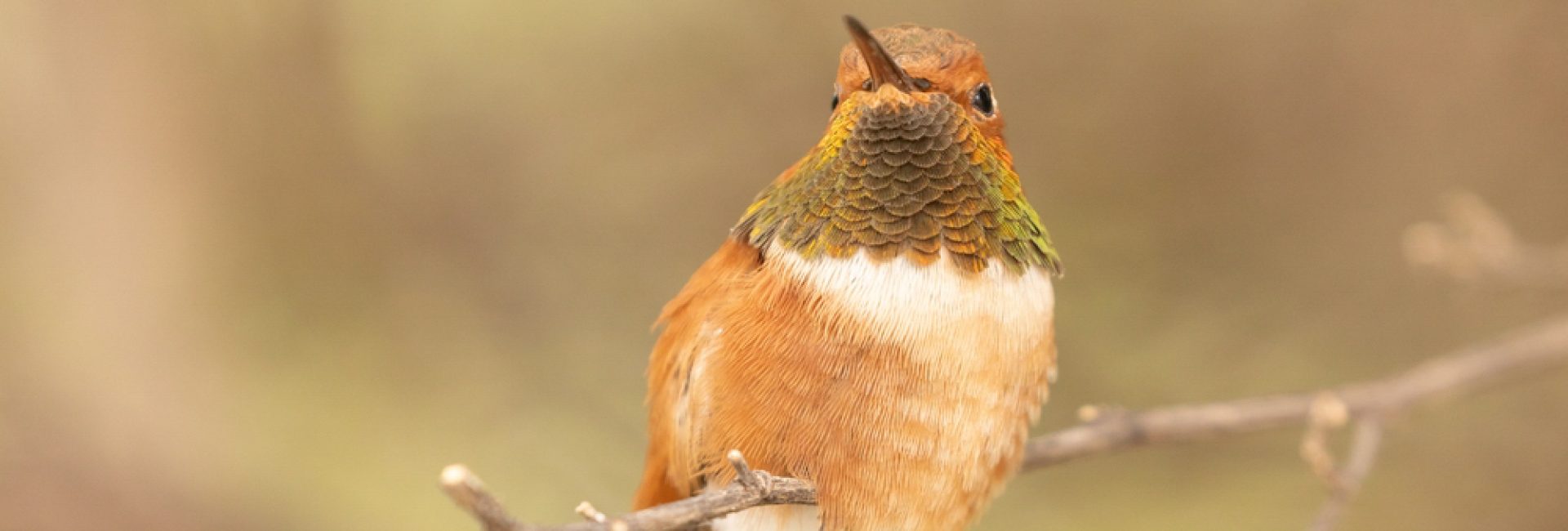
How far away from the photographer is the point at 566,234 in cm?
445

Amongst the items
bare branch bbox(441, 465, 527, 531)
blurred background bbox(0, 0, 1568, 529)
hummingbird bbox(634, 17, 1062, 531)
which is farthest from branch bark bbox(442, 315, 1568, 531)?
bare branch bbox(441, 465, 527, 531)

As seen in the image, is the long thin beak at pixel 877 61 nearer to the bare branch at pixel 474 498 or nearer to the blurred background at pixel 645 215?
the bare branch at pixel 474 498

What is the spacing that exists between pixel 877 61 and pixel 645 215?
284cm

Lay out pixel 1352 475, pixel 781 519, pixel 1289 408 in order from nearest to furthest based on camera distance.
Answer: pixel 781 519 → pixel 1352 475 → pixel 1289 408

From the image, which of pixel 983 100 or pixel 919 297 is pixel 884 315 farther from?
pixel 983 100

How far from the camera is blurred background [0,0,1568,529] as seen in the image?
395cm

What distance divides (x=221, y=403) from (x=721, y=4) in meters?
2.19

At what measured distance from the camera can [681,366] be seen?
5.99 feet

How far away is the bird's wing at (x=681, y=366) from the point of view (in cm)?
179

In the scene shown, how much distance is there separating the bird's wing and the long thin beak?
331mm

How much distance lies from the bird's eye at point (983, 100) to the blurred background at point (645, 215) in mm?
2142

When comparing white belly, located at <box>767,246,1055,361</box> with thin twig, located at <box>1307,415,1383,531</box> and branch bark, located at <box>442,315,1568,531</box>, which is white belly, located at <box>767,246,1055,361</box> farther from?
thin twig, located at <box>1307,415,1383,531</box>

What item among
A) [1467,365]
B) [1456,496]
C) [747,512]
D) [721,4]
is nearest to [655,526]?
[747,512]

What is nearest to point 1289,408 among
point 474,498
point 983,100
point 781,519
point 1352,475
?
point 1352,475
